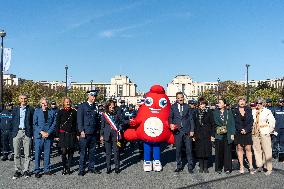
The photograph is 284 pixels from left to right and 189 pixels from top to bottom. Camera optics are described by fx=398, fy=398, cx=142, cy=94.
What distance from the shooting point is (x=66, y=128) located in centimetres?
1004

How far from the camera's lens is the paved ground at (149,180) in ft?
27.3

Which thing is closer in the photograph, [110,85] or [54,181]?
[54,181]

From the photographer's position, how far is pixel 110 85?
182m

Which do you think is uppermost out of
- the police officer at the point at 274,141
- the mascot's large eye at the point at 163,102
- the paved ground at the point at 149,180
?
the mascot's large eye at the point at 163,102

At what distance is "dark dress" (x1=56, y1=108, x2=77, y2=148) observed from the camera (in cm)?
1000

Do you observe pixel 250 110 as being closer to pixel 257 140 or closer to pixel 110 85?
pixel 257 140

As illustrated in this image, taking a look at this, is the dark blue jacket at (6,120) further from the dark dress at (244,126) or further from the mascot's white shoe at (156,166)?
the dark dress at (244,126)

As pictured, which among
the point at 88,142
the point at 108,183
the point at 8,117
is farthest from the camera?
the point at 8,117

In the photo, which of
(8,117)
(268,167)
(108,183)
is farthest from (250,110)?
(8,117)

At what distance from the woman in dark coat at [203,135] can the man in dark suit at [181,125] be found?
173mm

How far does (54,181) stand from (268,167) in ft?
17.2

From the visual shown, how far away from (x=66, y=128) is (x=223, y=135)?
403cm

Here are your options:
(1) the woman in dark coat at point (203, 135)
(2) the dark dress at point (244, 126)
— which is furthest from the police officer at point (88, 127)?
(2) the dark dress at point (244, 126)

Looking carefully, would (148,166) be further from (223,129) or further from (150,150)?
(223,129)
